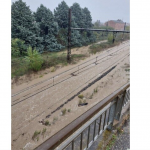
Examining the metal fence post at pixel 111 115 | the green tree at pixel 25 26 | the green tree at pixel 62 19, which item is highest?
the green tree at pixel 62 19

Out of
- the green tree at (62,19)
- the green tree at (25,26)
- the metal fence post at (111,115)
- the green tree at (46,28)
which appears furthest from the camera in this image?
the green tree at (62,19)

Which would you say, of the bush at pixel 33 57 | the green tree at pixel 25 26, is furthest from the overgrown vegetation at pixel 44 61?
the green tree at pixel 25 26

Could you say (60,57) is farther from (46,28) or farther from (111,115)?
(111,115)

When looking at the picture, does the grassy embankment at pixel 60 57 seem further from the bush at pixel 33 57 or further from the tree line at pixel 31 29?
the tree line at pixel 31 29

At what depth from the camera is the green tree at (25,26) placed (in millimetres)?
1542

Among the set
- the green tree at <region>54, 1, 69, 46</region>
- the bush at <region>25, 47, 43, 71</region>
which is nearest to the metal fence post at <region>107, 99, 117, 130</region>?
the bush at <region>25, 47, 43, 71</region>

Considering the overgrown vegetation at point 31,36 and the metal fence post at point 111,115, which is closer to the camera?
the metal fence post at point 111,115

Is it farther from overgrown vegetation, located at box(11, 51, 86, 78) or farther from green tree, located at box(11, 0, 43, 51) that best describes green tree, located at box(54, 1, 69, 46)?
green tree, located at box(11, 0, 43, 51)
